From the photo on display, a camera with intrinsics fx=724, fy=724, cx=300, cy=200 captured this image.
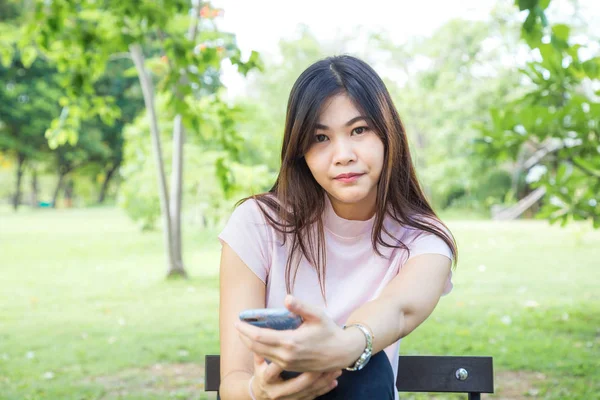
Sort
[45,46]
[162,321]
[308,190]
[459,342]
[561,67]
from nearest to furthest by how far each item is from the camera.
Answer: [308,190], [561,67], [45,46], [459,342], [162,321]

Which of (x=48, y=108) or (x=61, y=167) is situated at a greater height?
(x=48, y=108)

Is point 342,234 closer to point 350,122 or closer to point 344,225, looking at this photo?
point 344,225

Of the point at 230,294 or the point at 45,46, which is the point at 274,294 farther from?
the point at 45,46

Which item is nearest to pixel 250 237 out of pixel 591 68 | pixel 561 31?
pixel 561 31

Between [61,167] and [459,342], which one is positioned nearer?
[459,342]

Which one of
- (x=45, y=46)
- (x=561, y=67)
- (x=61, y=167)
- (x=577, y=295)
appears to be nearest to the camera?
(x=561, y=67)

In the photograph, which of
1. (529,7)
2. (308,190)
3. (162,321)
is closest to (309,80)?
(308,190)

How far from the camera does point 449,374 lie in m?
1.85

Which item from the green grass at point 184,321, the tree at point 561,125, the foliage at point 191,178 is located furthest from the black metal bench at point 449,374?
the foliage at point 191,178

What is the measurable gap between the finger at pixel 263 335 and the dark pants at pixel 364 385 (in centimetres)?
25

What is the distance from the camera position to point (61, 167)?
3225 centimetres

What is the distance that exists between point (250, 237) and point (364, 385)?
0.53m

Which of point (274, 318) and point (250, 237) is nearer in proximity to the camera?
point (274, 318)

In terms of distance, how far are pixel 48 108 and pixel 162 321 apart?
21.3 metres
